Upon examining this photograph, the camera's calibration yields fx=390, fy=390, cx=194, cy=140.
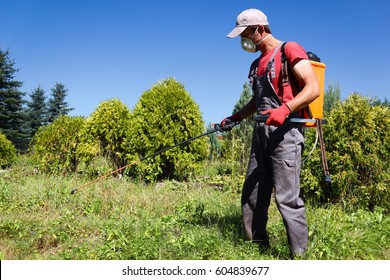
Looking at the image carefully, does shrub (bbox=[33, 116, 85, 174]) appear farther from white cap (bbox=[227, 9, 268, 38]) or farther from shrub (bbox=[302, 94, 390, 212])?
white cap (bbox=[227, 9, 268, 38])

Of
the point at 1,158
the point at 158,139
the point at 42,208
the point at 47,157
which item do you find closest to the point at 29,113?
the point at 1,158

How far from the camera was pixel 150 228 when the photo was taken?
382cm

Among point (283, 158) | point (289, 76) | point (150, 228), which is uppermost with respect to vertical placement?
point (289, 76)

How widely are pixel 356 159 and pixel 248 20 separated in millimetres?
2883

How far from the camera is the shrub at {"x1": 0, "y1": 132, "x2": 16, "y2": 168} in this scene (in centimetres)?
1052

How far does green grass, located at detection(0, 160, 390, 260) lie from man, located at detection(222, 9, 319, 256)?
0.46 meters

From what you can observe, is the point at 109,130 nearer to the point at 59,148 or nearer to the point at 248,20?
the point at 59,148

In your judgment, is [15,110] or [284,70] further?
[15,110]

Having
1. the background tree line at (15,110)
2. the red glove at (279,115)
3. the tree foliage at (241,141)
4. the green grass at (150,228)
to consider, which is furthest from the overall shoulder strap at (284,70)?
the background tree line at (15,110)

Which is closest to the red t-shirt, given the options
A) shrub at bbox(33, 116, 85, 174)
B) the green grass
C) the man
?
the man

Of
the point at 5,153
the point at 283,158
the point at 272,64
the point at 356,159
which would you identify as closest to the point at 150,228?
the point at 283,158

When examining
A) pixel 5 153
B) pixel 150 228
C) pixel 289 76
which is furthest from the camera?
pixel 5 153

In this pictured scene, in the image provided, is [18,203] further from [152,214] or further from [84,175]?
[84,175]

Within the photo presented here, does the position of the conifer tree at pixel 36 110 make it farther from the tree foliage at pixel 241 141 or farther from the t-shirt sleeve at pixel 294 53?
the t-shirt sleeve at pixel 294 53
